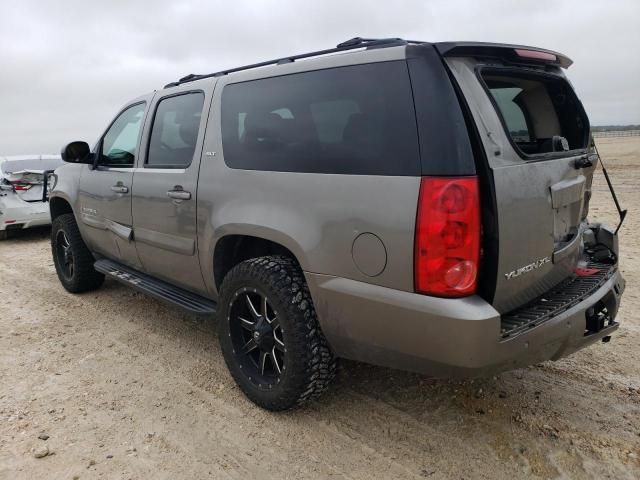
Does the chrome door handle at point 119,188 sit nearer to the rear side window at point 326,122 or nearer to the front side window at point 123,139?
the front side window at point 123,139

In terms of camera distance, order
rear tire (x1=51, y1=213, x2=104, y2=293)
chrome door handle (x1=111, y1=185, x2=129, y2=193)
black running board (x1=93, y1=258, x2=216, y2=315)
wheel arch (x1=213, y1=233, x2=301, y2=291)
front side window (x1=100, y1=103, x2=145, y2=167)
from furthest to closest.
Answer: rear tire (x1=51, y1=213, x2=104, y2=293) < front side window (x1=100, y1=103, x2=145, y2=167) < chrome door handle (x1=111, y1=185, x2=129, y2=193) < black running board (x1=93, y1=258, x2=216, y2=315) < wheel arch (x1=213, y1=233, x2=301, y2=291)

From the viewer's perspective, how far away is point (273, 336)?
9.45 feet

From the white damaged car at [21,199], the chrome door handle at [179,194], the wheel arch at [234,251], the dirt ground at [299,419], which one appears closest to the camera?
the dirt ground at [299,419]

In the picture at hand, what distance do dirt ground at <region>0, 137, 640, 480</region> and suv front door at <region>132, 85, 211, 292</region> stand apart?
662 mm

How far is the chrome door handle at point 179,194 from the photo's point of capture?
3331 millimetres

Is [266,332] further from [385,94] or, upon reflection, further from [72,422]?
[385,94]

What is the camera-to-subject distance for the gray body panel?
2182 mm

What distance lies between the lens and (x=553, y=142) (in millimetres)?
2811

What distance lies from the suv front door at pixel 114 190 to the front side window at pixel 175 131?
0.80ft

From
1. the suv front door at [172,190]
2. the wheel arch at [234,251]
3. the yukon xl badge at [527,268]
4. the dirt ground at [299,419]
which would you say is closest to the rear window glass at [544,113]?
the yukon xl badge at [527,268]

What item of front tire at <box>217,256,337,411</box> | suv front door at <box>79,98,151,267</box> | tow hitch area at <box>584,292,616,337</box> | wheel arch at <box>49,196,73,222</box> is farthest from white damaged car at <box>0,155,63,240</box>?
tow hitch area at <box>584,292,616,337</box>

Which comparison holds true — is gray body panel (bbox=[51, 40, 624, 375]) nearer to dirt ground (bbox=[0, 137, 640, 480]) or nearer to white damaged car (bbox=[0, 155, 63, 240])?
dirt ground (bbox=[0, 137, 640, 480])

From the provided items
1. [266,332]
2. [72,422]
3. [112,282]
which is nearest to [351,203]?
[266,332]

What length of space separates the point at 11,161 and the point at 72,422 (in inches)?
282
